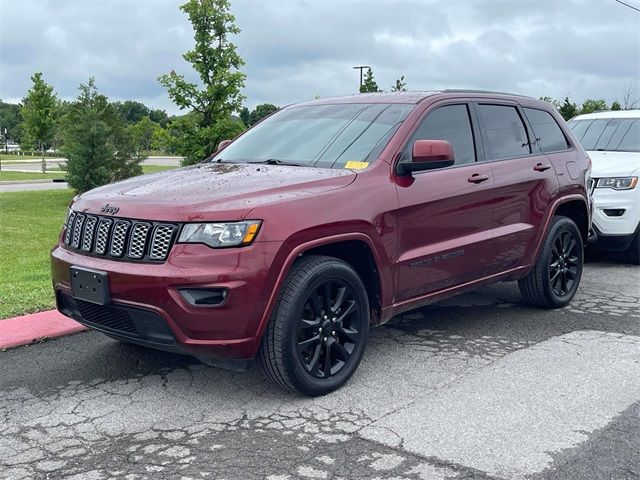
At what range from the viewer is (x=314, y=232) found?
3.98 m

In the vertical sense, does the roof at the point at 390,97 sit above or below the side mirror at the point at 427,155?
above

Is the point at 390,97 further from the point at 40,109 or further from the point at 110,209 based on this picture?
the point at 40,109

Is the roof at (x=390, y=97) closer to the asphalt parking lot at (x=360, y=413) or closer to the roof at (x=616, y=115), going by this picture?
the asphalt parking lot at (x=360, y=413)

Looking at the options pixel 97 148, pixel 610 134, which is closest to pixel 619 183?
pixel 610 134

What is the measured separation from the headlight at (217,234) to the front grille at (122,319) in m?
0.47

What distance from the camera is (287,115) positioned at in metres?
5.64

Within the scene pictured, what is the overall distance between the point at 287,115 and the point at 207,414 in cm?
266

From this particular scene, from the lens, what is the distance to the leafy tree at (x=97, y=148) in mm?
17172

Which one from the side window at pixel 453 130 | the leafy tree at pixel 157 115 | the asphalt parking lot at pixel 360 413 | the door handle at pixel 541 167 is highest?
the leafy tree at pixel 157 115

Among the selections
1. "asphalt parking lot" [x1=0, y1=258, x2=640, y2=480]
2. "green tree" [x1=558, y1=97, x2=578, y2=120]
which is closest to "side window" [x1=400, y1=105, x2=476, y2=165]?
"asphalt parking lot" [x1=0, y1=258, x2=640, y2=480]

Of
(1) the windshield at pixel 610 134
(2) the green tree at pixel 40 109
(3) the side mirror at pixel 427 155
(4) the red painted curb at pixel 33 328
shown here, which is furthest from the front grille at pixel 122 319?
(2) the green tree at pixel 40 109

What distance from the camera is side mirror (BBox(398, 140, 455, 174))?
14.5 ft

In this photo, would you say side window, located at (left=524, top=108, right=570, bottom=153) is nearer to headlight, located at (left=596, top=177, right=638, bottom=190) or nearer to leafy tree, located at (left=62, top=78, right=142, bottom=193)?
headlight, located at (left=596, top=177, right=638, bottom=190)

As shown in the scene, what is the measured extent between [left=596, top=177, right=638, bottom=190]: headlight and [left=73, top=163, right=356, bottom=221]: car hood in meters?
5.00
